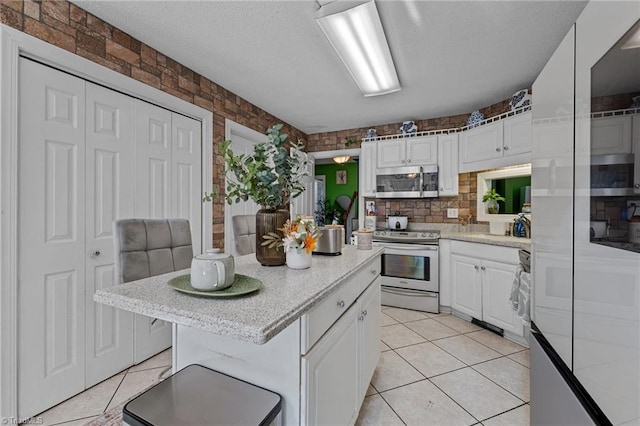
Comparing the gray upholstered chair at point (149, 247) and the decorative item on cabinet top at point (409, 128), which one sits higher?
the decorative item on cabinet top at point (409, 128)

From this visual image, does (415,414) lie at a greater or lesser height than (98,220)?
lesser

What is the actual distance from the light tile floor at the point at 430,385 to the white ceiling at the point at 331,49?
7.83 feet

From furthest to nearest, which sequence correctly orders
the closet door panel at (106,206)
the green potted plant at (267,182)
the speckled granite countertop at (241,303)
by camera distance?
the closet door panel at (106,206), the green potted plant at (267,182), the speckled granite countertop at (241,303)

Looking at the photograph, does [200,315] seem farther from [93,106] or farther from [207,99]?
[207,99]

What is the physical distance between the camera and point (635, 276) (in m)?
0.53

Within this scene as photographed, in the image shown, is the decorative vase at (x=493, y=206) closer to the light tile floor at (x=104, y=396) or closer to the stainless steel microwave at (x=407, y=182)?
the stainless steel microwave at (x=407, y=182)

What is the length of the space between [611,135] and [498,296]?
8.22 ft

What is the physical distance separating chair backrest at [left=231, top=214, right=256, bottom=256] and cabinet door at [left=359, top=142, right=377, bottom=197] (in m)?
2.17

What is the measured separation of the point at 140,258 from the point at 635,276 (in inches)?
74.5

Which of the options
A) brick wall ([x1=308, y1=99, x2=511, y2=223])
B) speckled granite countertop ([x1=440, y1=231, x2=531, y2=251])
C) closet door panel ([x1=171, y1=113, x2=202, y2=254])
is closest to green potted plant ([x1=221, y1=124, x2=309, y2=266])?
closet door panel ([x1=171, y1=113, x2=202, y2=254])

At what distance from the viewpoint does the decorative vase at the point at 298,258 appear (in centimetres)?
125

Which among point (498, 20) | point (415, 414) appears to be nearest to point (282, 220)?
point (415, 414)

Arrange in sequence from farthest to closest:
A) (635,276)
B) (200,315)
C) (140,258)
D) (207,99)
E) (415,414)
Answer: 1. (207,99)
2. (415,414)
3. (140,258)
4. (200,315)
5. (635,276)

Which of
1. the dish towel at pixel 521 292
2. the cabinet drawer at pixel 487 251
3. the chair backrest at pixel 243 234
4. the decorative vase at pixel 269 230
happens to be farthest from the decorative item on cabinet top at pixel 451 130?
the decorative vase at pixel 269 230
